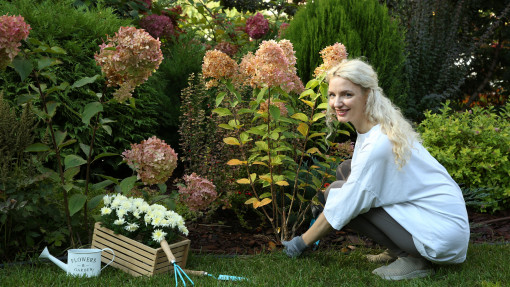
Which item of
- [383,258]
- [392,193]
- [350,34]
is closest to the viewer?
[392,193]

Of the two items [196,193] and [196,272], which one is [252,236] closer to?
[196,193]

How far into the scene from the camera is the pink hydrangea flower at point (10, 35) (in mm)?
2232

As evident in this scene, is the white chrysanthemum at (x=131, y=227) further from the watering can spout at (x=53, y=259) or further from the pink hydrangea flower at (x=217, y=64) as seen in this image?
the pink hydrangea flower at (x=217, y=64)

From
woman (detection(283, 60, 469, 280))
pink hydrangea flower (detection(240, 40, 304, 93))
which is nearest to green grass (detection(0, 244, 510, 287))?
woman (detection(283, 60, 469, 280))

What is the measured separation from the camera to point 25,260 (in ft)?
9.15

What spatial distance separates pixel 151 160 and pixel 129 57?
0.55 m

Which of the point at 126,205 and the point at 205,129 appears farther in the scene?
the point at 205,129

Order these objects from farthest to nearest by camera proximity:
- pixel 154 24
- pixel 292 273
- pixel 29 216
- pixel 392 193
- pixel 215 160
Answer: pixel 154 24 → pixel 215 160 → pixel 29 216 → pixel 292 273 → pixel 392 193

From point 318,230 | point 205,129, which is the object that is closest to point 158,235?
point 318,230

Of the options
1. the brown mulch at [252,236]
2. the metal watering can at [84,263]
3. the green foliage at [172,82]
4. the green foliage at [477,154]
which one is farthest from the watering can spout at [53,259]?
the green foliage at [477,154]

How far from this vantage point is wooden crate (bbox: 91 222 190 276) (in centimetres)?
253

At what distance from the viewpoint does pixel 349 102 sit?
2660 millimetres

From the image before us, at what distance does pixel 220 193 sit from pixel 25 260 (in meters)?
1.36

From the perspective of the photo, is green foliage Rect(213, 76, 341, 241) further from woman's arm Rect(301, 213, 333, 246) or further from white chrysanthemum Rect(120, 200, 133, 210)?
white chrysanthemum Rect(120, 200, 133, 210)
